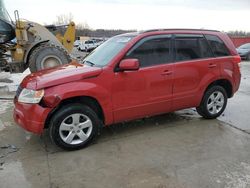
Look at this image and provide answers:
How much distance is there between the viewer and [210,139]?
5262 millimetres

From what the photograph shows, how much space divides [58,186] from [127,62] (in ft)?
7.19

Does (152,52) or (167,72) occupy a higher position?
(152,52)

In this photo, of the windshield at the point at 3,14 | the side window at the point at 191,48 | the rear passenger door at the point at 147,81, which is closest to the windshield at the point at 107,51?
the rear passenger door at the point at 147,81

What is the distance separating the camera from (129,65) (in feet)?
16.1

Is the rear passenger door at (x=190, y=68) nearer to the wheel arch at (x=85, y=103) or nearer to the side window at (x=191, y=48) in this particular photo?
the side window at (x=191, y=48)

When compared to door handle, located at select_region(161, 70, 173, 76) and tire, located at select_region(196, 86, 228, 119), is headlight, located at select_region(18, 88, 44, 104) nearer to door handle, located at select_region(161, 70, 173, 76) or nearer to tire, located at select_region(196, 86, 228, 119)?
door handle, located at select_region(161, 70, 173, 76)

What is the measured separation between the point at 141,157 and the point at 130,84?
4.13 ft

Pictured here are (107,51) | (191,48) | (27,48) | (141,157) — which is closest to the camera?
(141,157)

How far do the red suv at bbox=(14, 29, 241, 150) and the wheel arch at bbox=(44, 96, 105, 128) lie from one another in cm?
1

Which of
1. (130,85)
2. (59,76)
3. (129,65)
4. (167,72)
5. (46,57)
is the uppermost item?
(129,65)

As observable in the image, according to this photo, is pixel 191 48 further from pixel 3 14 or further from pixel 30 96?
pixel 3 14

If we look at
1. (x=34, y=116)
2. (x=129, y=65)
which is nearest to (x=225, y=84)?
(x=129, y=65)

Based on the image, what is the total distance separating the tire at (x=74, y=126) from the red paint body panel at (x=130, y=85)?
182 millimetres

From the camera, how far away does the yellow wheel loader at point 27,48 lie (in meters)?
9.78
